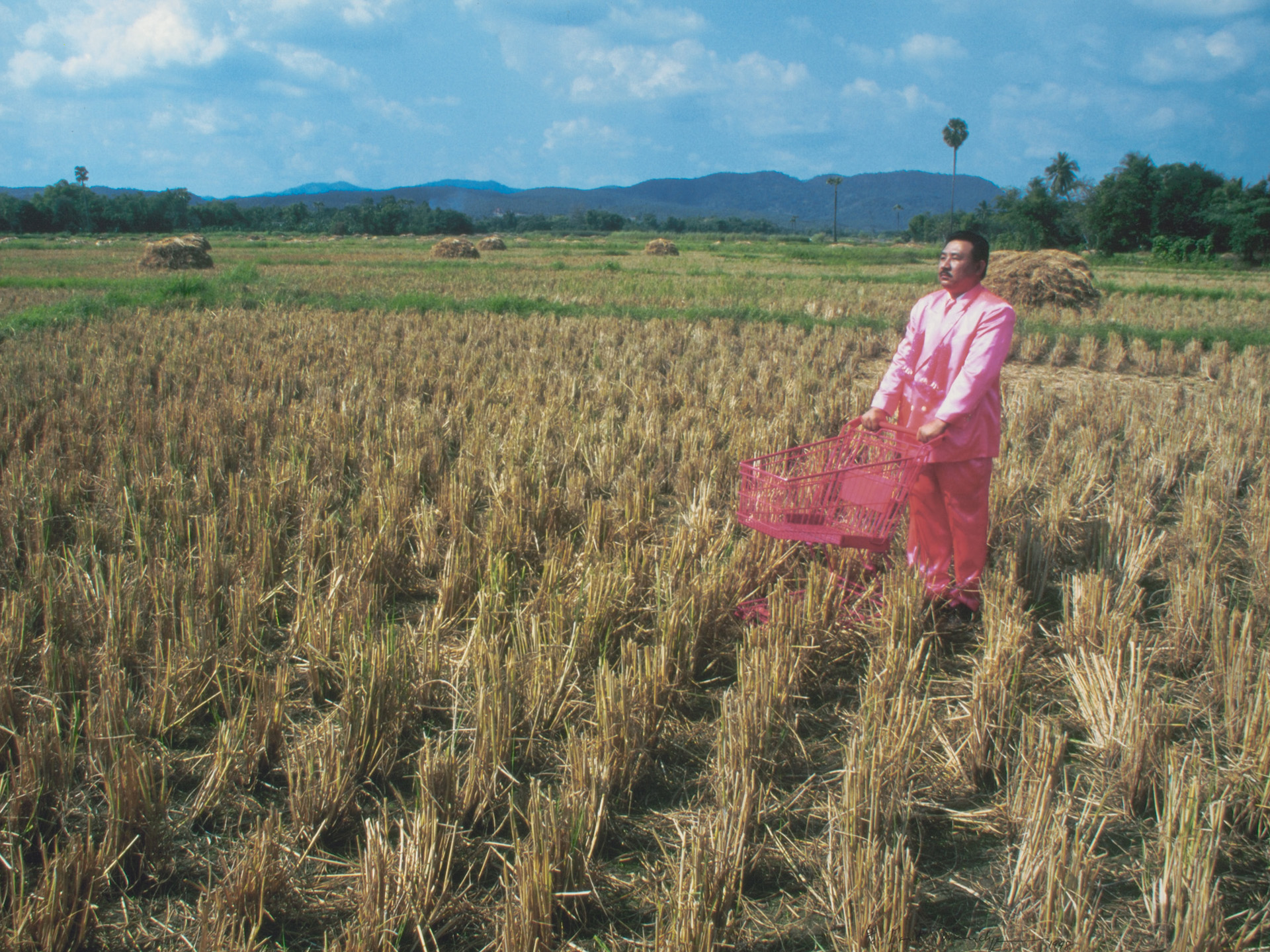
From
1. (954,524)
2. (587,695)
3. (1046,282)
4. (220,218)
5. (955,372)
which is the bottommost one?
(587,695)

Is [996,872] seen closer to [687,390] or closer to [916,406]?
[916,406]

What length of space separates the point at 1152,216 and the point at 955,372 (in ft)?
176

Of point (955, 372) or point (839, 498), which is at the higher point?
point (955, 372)

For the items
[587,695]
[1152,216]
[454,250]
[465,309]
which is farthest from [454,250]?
[1152,216]

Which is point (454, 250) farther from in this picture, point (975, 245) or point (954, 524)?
point (954, 524)

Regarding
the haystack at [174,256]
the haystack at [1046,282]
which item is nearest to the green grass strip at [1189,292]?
the haystack at [1046,282]

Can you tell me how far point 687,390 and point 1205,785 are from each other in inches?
235

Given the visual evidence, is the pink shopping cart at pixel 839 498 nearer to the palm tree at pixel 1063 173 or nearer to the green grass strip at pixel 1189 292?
the green grass strip at pixel 1189 292

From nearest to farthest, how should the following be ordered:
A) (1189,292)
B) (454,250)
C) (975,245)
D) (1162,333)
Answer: (975,245) → (1162,333) → (1189,292) → (454,250)

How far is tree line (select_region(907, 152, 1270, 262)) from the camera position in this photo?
39031 mm

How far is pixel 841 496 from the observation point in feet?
12.6

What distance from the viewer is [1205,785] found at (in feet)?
7.94

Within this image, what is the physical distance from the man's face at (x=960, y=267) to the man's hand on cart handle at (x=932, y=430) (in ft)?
2.15

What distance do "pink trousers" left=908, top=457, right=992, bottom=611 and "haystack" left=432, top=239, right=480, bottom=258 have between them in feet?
105
